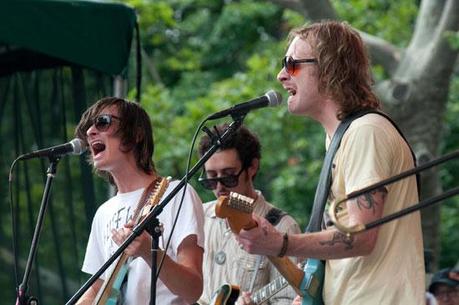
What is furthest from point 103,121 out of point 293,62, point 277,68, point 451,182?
point 451,182

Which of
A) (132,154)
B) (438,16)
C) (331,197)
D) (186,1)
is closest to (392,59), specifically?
(438,16)

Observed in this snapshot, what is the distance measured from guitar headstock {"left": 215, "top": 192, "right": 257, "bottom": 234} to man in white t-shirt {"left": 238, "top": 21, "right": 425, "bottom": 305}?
1.3 inches

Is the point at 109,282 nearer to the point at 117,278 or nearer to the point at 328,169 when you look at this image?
the point at 117,278

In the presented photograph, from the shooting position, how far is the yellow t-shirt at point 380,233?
4.41 m

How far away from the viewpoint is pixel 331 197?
15.1 ft

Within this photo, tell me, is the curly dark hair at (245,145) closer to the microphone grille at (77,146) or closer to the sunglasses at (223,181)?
the sunglasses at (223,181)

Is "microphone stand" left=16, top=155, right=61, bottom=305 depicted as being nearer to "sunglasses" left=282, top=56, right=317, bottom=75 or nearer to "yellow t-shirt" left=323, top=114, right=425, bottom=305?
"sunglasses" left=282, top=56, right=317, bottom=75

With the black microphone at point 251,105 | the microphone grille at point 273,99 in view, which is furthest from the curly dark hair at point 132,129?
the microphone grille at point 273,99

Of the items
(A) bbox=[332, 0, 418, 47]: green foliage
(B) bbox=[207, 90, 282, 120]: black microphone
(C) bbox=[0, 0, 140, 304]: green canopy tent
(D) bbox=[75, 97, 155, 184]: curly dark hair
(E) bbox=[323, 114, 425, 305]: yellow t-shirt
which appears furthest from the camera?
(A) bbox=[332, 0, 418, 47]: green foliage

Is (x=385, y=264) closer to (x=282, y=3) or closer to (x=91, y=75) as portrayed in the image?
(x=91, y=75)

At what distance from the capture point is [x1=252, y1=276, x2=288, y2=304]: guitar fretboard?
552cm

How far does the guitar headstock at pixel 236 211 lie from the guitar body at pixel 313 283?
0.43 m

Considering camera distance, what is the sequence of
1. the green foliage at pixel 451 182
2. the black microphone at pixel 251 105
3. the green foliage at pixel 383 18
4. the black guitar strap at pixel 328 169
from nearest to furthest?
the black guitar strap at pixel 328 169 < the black microphone at pixel 251 105 < the green foliage at pixel 383 18 < the green foliage at pixel 451 182

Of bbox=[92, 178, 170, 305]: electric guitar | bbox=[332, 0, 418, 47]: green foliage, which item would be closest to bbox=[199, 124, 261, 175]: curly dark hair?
bbox=[92, 178, 170, 305]: electric guitar
